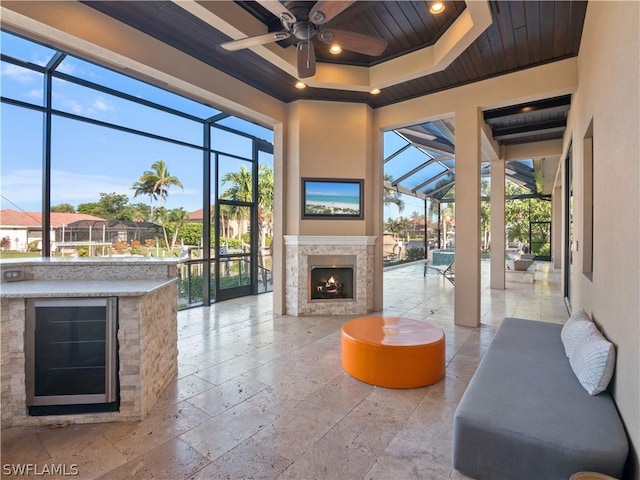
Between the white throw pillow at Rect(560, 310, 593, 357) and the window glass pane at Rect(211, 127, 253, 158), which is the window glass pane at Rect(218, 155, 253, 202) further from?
the white throw pillow at Rect(560, 310, 593, 357)

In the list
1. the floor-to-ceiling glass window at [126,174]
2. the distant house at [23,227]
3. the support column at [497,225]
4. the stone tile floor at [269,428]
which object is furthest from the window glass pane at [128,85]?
the support column at [497,225]

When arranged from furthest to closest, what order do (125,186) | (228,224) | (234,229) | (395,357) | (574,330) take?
(234,229), (228,224), (125,186), (395,357), (574,330)

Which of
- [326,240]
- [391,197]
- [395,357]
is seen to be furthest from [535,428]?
[391,197]

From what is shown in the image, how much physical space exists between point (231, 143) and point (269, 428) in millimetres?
5535

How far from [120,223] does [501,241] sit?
8182 millimetres

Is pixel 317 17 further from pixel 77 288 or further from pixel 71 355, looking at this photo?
pixel 71 355

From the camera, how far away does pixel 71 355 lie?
95.3 inches

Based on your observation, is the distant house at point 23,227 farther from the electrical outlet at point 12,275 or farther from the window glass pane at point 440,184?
the window glass pane at point 440,184

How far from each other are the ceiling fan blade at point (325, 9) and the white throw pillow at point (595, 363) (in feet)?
9.59

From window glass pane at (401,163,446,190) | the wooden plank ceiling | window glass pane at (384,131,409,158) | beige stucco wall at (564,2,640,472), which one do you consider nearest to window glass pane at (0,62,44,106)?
the wooden plank ceiling

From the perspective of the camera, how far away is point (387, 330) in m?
3.36

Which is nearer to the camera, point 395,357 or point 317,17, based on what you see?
point 317,17

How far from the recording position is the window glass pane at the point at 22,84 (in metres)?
3.62

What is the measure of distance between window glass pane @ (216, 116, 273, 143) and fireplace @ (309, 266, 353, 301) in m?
3.23
